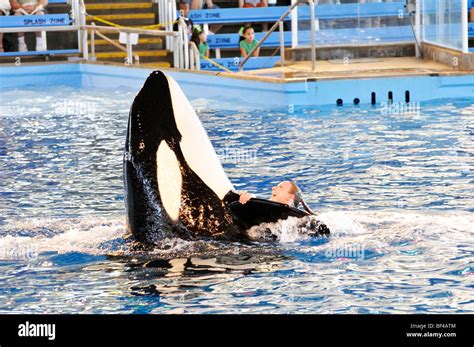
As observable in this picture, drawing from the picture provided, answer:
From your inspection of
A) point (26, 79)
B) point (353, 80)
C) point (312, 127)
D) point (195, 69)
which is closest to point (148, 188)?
point (312, 127)

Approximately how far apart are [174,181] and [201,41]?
13.9 m

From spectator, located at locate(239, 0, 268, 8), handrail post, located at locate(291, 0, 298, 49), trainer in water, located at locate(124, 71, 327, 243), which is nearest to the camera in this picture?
trainer in water, located at locate(124, 71, 327, 243)

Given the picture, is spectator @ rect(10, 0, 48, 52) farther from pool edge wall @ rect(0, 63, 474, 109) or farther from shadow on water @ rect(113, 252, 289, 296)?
shadow on water @ rect(113, 252, 289, 296)

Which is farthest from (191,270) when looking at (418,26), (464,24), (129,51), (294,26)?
(129,51)

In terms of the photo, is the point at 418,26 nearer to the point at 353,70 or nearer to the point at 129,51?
the point at 353,70

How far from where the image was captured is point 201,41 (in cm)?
2020

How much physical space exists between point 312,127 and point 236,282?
7187mm

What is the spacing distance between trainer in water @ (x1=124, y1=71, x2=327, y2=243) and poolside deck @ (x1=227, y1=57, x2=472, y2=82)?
29.4 feet

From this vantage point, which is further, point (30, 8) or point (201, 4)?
point (201, 4)

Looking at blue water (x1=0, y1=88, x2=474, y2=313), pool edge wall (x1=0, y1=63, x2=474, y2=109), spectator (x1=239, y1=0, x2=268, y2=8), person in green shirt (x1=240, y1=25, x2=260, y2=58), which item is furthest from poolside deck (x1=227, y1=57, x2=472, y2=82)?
spectator (x1=239, y1=0, x2=268, y2=8)

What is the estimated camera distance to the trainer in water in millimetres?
6453

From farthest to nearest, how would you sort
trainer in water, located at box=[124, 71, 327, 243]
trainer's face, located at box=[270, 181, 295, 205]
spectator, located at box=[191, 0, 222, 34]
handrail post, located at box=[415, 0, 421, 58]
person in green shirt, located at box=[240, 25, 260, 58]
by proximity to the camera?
spectator, located at box=[191, 0, 222, 34] < person in green shirt, located at box=[240, 25, 260, 58] < handrail post, located at box=[415, 0, 421, 58] < trainer's face, located at box=[270, 181, 295, 205] < trainer in water, located at box=[124, 71, 327, 243]

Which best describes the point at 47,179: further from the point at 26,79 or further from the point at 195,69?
the point at 26,79

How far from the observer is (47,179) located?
10.5 metres
